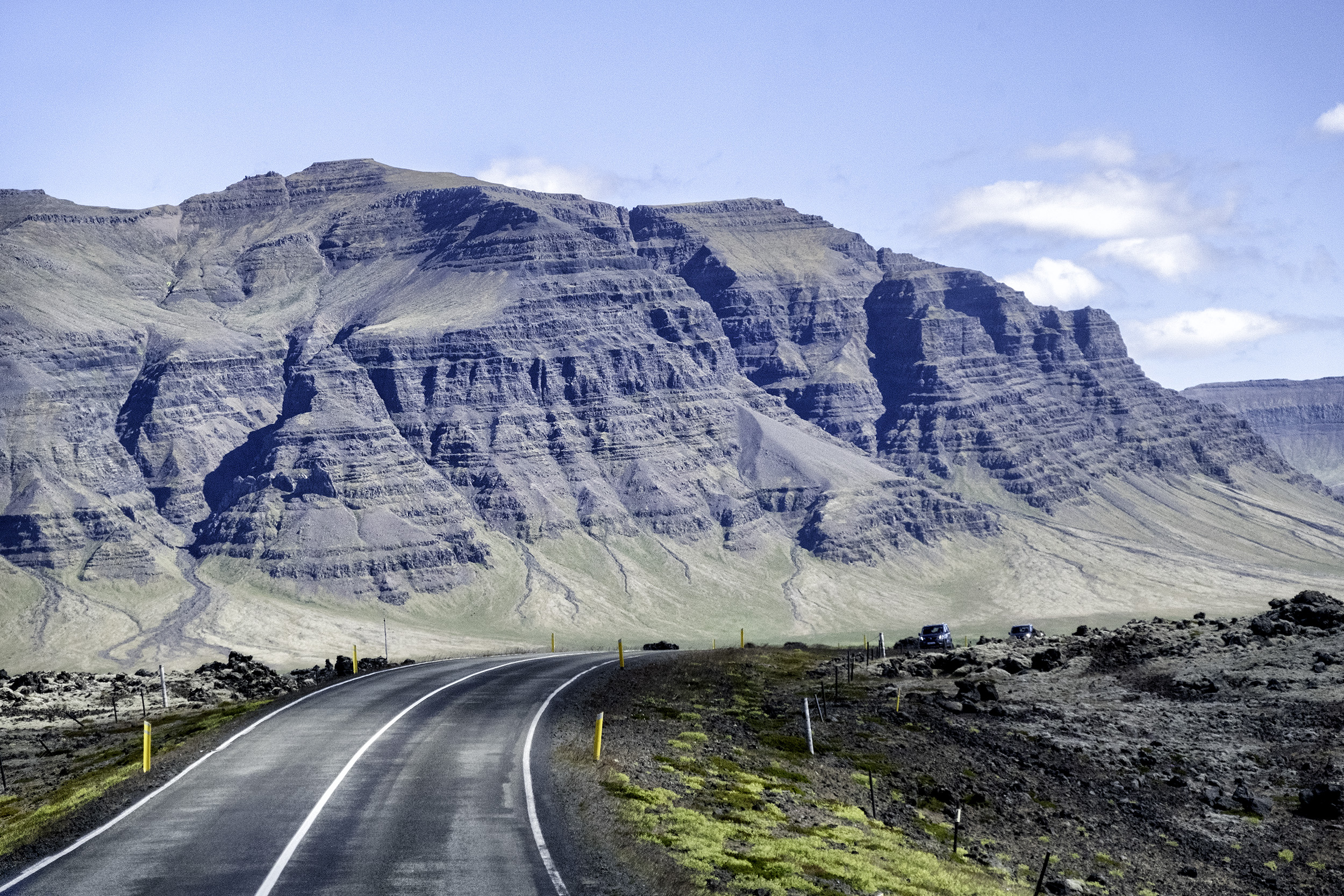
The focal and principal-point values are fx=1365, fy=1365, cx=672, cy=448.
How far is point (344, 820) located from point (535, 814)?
4.35 meters

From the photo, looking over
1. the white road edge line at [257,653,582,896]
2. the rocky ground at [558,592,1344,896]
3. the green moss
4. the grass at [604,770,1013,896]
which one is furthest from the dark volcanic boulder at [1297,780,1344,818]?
the white road edge line at [257,653,582,896]

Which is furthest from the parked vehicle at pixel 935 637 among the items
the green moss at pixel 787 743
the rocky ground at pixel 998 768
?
the green moss at pixel 787 743

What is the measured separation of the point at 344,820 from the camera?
3111cm

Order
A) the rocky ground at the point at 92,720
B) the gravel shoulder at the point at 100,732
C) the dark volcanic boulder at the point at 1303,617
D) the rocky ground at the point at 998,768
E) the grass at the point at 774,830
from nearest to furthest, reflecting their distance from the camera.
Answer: the grass at the point at 774,830, the rocky ground at the point at 998,768, the gravel shoulder at the point at 100,732, the rocky ground at the point at 92,720, the dark volcanic boulder at the point at 1303,617

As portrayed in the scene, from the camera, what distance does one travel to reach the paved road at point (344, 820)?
26484 millimetres

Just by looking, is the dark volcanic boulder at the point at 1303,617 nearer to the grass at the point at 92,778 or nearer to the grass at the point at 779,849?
the grass at the point at 779,849

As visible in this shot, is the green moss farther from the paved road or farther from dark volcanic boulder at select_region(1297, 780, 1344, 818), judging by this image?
dark volcanic boulder at select_region(1297, 780, 1344, 818)

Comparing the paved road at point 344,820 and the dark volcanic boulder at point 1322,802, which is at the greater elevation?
the paved road at point 344,820

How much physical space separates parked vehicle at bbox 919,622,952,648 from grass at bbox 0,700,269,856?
43518 millimetres

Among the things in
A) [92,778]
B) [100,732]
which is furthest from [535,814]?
[100,732]

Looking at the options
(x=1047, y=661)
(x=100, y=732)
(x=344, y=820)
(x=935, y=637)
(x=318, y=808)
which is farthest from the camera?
(x=935, y=637)

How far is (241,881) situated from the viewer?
2634cm

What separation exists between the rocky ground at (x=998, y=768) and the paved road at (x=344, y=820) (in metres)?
1.89

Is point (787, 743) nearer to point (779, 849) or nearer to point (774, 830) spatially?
point (774, 830)
